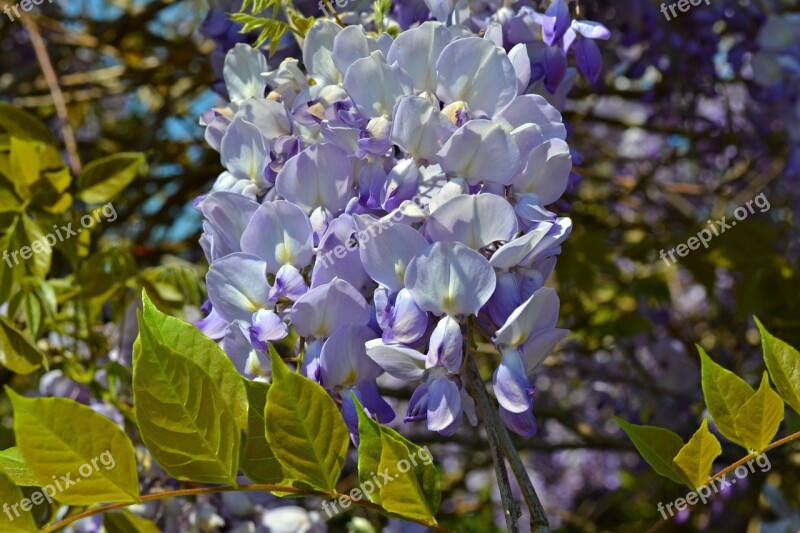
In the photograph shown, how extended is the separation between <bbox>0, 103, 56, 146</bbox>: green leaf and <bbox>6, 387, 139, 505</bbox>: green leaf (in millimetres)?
696

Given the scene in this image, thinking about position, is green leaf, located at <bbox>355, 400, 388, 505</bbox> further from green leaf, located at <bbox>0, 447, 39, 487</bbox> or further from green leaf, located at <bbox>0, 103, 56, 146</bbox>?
green leaf, located at <bbox>0, 103, 56, 146</bbox>

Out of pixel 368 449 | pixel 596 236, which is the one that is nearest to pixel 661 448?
pixel 368 449

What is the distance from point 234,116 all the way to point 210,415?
13.3 inches

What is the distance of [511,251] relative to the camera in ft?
2.10

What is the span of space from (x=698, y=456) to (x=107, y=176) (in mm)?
868

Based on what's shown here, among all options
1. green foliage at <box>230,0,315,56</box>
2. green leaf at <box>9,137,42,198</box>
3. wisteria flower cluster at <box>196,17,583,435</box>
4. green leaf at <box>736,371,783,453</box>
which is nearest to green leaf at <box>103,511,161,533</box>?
wisteria flower cluster at <box>196,17,583,435</box>

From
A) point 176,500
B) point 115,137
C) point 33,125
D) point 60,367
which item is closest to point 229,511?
point 176,500

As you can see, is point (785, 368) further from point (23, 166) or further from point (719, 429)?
point (23, 166)

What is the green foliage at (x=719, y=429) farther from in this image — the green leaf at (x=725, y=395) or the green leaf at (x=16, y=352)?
the green leaf at (x=16, y=352)

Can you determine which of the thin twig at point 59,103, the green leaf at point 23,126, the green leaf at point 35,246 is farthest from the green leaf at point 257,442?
the thin twig at point 59,103

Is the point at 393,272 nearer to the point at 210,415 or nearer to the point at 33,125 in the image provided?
the point at 210,415

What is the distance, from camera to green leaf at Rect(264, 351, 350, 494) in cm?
57

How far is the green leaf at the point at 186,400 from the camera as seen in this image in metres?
0.56

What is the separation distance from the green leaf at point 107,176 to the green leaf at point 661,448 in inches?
31.0
